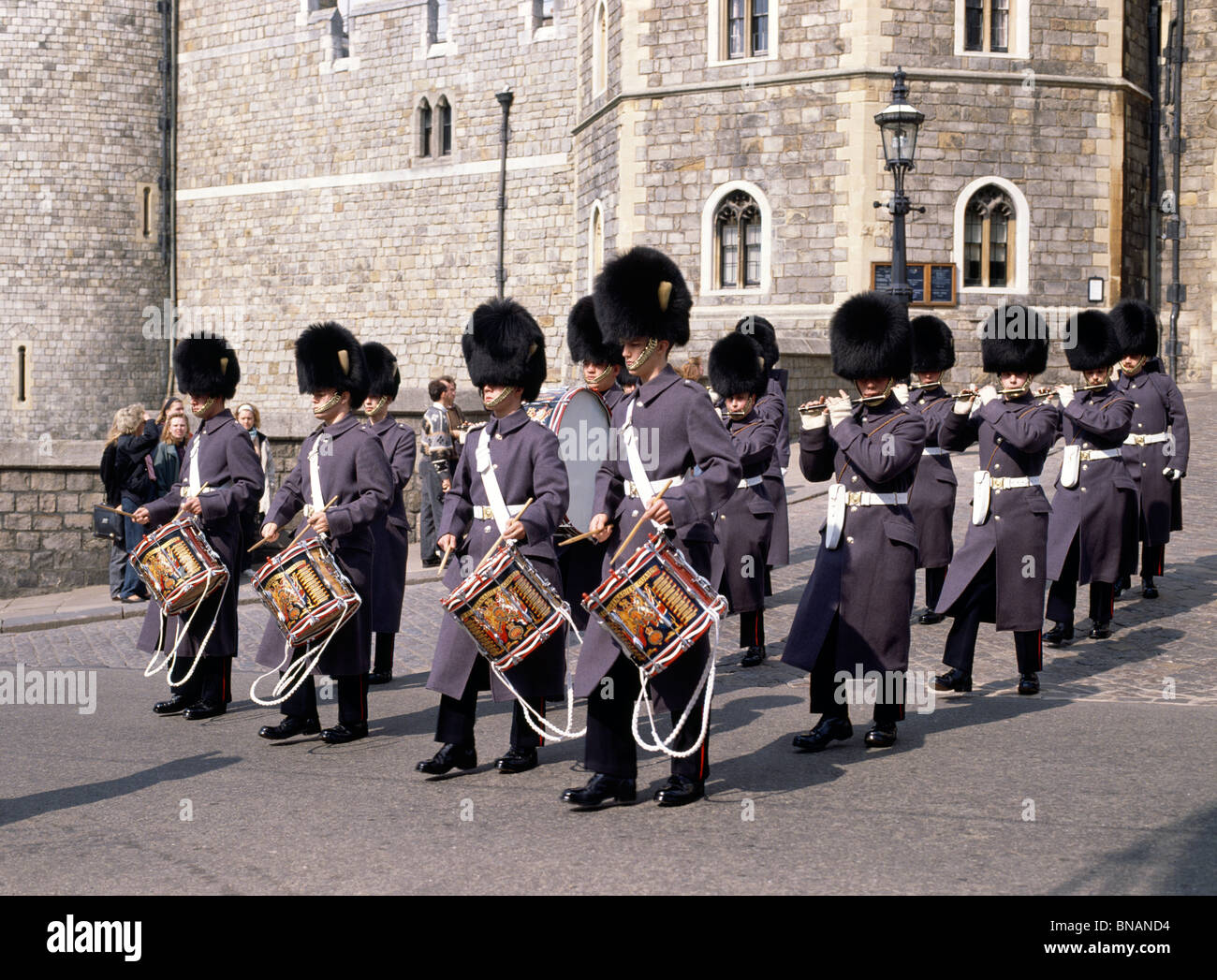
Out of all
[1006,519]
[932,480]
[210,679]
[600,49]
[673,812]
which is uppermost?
[600,49]

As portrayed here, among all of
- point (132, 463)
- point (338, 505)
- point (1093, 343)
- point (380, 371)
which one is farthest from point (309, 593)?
point (132, 463)

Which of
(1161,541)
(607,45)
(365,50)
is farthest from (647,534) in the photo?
(365,50)

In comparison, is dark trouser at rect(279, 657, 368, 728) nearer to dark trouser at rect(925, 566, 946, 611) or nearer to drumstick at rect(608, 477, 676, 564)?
drumstick at rect(608, 477, 676, 564)

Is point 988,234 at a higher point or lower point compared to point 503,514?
higher

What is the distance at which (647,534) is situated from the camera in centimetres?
583

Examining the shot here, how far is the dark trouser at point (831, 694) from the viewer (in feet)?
21.7

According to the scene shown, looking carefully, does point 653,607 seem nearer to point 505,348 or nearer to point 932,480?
point 505,348

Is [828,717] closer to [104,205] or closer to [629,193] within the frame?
[629,193]

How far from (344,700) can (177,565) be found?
1.04 metres

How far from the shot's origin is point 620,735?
5723 mm

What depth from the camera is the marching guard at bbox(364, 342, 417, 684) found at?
28.3 feet

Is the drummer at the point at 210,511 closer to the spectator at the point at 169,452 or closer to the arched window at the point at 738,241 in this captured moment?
the spectator at the point at 169,452

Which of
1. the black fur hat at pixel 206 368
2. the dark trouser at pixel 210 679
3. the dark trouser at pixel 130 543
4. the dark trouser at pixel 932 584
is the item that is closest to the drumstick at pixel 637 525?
the dark trouser at pixel 210 679

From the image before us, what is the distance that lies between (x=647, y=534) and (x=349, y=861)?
164 centimetres
